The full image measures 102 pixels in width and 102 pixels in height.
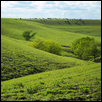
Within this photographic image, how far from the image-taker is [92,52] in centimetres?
6322

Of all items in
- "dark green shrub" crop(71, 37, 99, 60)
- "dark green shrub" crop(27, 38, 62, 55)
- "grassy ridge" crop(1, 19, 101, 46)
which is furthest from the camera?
"grassy ridge" crop(1, 19, 101, 46)

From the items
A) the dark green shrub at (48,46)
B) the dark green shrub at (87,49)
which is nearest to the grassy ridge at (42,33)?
the dark green shrub at (87,49)

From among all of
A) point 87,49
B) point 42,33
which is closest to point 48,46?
point 87,49

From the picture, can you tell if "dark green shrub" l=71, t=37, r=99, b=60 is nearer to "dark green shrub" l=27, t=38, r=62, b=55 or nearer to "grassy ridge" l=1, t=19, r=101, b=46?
"dark green shrub" l=27, t=38, r=62, b=55

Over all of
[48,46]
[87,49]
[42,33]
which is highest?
[42,33]

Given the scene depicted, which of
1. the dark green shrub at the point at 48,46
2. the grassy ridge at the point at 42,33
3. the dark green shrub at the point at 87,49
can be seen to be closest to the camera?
the dark green shrub at the point at 87,49

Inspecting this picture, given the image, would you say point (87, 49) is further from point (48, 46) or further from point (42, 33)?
point (42, 33)

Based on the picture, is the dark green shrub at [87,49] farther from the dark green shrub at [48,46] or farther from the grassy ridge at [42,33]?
the grassy ridge at [42,33]

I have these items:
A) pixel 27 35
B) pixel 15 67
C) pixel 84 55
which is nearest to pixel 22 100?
pixel 15 67

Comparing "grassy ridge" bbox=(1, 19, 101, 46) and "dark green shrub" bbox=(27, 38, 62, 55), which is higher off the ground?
Result: "grassy ridge" bbox=(1, 19, 101, 46)

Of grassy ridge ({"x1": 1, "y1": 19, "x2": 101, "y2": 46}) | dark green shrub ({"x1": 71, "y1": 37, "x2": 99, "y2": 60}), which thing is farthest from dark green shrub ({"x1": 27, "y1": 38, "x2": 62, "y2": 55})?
grassy ridge ({"x1": 1, "y1": 19, "x2": 101, "y2": 46})

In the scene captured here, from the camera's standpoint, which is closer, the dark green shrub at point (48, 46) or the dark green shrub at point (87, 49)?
the dark green shrub at point (87, 49)

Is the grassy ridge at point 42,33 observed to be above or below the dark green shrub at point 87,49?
above

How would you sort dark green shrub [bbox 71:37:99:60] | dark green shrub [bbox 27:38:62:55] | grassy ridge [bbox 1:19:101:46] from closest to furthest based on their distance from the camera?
1. dark green shrub [bbox 71:37:99:60]
2. dark green shrub [bbox 27:38:62:55]
3. grassy ridge [bbox 1:19:101:46]
